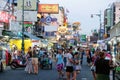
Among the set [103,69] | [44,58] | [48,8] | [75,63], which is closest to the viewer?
[103,69]

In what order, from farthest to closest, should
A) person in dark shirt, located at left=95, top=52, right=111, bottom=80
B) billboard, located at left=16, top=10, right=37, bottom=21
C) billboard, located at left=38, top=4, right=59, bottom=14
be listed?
billboard, located at left=38, top=4, right=59, bottom=14 < billboard, located at left=16, top=10, right=37, bottom=21 < person in dark shirt, located at left=95, top=52, right=111, bottom=80

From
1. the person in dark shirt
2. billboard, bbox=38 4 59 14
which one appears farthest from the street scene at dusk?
billboard, bbox=38 4 59 14

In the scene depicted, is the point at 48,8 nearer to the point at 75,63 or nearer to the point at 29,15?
the point at 29,15

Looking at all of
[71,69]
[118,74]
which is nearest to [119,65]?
[118,74]

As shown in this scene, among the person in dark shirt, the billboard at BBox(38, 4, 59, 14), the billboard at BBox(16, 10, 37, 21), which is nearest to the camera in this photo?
the person in dark shirt

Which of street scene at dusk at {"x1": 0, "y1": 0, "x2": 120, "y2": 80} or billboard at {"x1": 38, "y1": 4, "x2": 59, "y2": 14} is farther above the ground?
billboard at {"x1": 38, "y1": 4, "x2": 59, "y2": 14}

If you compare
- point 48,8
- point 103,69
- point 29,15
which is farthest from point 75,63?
point 48,8

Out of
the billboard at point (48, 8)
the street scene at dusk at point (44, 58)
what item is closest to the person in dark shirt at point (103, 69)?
the street scene at dusk at point (44, 58)

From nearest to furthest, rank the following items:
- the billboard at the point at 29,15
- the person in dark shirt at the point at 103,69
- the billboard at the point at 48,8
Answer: the person in dark shirt at the point at 103,69
the billboard at the point at 29,15
the billboard at the point at 48,8

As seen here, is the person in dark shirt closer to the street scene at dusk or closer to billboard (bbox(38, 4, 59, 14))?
the street scene at dusk

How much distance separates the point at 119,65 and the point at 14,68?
532 inches

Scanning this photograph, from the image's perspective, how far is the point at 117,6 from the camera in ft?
473

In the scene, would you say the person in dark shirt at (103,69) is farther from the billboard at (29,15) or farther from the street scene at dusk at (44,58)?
the billboard at (29,15)

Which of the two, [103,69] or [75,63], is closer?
[103,69]
